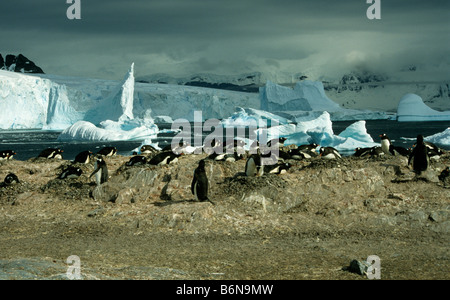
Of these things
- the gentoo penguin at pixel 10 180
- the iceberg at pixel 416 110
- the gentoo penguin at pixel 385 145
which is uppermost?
the iceberg at pixel 416 110

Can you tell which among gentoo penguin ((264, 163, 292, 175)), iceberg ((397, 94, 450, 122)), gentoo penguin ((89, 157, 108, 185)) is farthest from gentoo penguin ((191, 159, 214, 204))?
iceberg ((397, 94, 450, 122))

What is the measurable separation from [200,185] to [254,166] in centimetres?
189

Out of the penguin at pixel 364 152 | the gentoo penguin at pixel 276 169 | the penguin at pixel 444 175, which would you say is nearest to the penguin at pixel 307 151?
the penguin at pixel 364 152

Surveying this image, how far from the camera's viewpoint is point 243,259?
10836 mm

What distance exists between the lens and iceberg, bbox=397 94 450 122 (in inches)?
3893

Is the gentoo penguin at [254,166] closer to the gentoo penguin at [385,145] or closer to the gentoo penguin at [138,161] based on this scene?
the gentoo penguin at [138,161]

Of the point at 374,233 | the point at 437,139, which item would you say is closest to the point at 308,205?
the point at 374,233

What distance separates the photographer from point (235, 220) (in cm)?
1323

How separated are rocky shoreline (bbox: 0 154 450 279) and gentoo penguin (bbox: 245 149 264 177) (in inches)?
17.8

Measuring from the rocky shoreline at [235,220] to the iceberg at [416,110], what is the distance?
87.2 m

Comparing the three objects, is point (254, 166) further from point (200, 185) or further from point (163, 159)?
point (163, 159)

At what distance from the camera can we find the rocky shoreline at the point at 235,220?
10.5 meters
